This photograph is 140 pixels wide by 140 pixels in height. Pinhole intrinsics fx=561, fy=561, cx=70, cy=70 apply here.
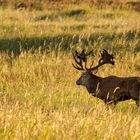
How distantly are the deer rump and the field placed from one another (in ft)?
0.80

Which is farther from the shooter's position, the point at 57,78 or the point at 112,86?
the point at 57,78

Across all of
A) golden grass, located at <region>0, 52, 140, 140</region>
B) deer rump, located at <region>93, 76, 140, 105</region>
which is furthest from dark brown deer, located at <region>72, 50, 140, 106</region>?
golden grass, located at <region>0, 52, 140, 140</region>

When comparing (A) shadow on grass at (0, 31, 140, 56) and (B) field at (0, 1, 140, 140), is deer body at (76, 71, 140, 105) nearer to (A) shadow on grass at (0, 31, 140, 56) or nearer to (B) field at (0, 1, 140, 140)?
(B) field at (0, 1, 140, 140)

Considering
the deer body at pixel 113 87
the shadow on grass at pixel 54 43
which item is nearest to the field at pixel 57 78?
the shadow on grass at pixel 54 43

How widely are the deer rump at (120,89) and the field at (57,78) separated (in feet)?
0.80

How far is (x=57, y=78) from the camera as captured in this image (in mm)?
12203

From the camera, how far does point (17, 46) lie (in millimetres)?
17406

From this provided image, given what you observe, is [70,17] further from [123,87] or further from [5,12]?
[123,87]

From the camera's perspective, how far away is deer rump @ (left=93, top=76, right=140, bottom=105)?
891cm

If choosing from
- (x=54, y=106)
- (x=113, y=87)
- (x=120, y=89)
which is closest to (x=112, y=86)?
(x=113, y=87)

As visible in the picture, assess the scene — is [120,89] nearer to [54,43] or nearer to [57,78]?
[57,78]

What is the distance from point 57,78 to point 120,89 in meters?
3.23

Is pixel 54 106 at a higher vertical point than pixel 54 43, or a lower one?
lower

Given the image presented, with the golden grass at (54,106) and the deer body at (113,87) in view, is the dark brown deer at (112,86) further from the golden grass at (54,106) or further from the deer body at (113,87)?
the golden grass at (54,106)
